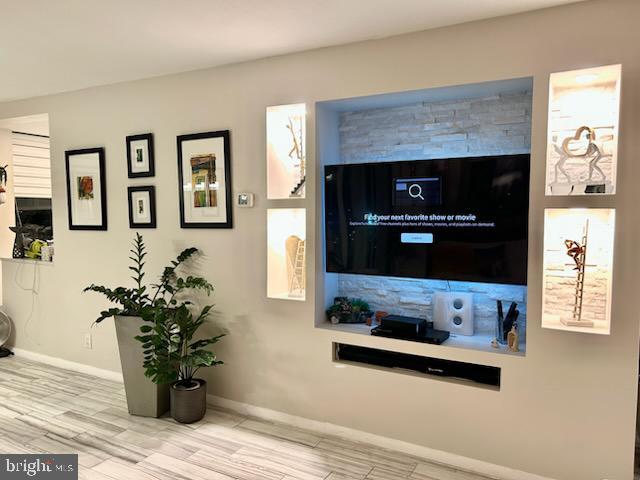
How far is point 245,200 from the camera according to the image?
123 inches

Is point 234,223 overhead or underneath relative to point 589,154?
underneath

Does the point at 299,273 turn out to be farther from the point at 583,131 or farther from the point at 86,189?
the point at 86,189

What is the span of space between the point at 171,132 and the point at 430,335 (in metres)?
2.34

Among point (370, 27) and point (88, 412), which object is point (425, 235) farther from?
point (88, 412)

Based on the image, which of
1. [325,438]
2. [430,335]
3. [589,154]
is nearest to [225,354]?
[325,438]

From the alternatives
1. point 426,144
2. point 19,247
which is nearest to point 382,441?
point 426,144

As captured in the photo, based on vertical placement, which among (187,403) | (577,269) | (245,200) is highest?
(245,200)

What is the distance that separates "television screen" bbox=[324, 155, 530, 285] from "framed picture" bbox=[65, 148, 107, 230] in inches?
81.5

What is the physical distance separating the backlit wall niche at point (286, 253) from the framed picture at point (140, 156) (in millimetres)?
1128

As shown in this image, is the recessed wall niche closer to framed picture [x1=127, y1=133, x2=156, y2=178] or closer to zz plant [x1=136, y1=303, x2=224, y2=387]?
zz plant [x1=136, y1=303, x2=224, y2=387]

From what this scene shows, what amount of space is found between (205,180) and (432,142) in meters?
1.60

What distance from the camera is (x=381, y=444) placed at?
2.78m

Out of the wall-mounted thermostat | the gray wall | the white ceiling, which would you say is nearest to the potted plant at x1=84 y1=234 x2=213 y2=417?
the gray wall

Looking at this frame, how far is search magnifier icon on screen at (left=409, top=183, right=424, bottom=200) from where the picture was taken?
2.63 metres
